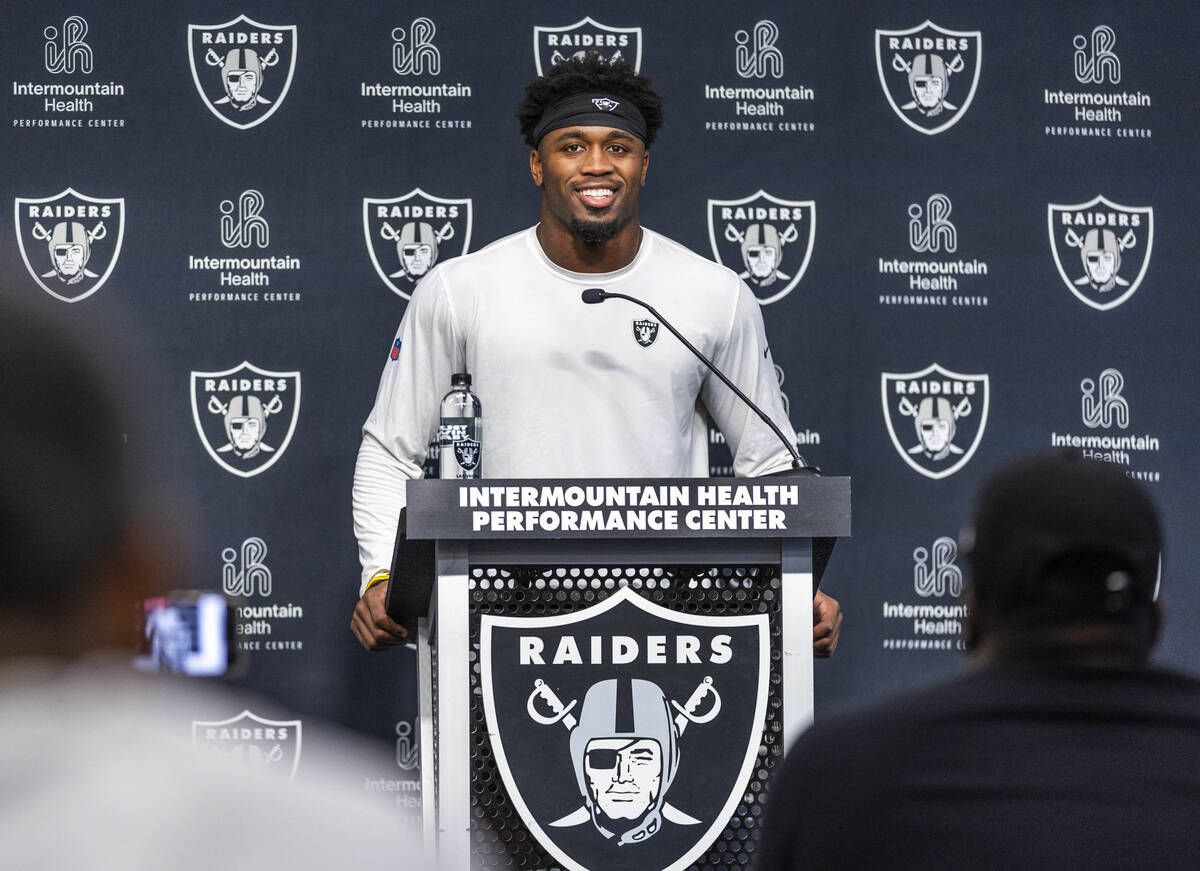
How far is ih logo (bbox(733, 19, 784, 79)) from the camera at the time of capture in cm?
449

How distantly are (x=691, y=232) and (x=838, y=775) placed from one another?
11.1ft

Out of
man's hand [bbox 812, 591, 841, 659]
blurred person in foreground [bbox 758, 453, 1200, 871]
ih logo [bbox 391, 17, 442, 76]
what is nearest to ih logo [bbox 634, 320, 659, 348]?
man's hand [bbox 812, 591, 841, 659]

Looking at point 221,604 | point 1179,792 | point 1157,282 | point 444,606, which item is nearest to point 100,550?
point 221,604

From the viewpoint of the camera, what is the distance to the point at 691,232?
4461mm

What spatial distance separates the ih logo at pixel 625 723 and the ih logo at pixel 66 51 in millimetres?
2561

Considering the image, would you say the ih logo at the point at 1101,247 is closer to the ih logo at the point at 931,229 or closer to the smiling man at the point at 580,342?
the ih logo at the point at 931,229

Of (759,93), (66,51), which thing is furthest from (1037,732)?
(66,51)

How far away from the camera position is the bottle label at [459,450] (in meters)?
3.35

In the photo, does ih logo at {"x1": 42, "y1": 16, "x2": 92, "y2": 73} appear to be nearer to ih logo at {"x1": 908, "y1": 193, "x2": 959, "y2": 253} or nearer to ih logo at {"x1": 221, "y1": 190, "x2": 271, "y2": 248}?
ih logo at {"x1": 221, "y1": 190, "x2": 271, "y2": 248}

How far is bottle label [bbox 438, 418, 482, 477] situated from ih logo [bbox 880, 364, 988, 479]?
150cm

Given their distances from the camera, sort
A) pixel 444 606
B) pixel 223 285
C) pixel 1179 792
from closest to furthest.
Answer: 1. pixel 1179 792
2. pixel 444 606
3. pixel 223 285

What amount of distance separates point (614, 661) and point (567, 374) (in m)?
1.12

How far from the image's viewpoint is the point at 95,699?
0.63m

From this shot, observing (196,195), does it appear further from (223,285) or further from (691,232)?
(691,232)
